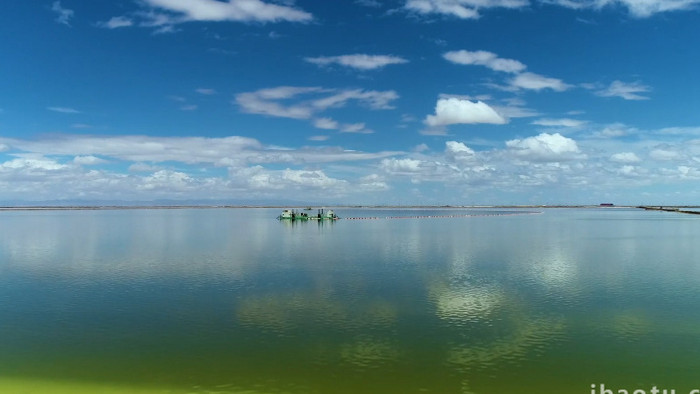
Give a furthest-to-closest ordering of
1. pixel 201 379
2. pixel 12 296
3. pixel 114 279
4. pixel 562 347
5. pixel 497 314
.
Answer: pixel 114 279
pixel 12 296
pixel 497 314
pixel 562 347
pixel 201 379

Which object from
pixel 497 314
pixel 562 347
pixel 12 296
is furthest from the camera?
pixel 12 296

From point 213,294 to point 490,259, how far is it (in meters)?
42.2

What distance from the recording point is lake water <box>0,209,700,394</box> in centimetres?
2586

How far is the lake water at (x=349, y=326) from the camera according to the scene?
25.9 metres

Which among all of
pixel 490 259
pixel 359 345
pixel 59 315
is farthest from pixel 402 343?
pixel 490 259

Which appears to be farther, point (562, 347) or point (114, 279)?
point (114, 279)

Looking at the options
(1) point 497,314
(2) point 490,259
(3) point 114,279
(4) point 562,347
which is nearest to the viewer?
(4) point 562,347

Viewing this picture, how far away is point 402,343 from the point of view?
102 feet

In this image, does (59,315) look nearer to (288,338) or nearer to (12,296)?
(12,296)

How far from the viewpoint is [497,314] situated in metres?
38.1

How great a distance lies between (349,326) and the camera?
3488 cm

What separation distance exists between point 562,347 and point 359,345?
500 inches

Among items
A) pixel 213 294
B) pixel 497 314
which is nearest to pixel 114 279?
pixel 213 294

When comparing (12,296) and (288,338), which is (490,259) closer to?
(288,338)
